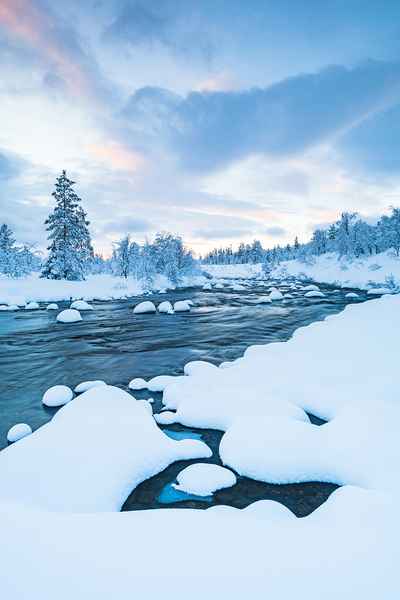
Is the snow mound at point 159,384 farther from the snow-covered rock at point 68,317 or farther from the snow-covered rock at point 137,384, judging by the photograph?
the snow-covered rock at point 68,317

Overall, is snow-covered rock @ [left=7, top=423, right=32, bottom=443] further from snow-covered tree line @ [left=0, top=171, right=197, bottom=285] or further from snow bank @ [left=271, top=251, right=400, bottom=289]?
snow bank @ [left=271, top=251, right=400, bottom=289]

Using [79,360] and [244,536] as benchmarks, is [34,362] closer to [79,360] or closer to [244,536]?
[79,360]

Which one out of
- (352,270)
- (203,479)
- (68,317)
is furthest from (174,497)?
(352,270)

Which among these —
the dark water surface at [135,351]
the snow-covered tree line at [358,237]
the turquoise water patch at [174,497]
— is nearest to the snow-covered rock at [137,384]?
the dark water surface at [135,351]

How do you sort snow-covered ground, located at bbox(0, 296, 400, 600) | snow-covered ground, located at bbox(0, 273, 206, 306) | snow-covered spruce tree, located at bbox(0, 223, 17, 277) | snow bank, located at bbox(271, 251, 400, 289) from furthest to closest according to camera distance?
snow-covered spruce tree, located at bbox(0, 223, 17, 277) < snow bank, located at bbox(271, 251, 400, 289) < snow-covered ground, located at bbox(0, 273, 206, 306) < snow-covered ground, located at bbox(0, 296, 400, 600)

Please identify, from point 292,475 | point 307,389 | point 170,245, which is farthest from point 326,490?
point 170,245

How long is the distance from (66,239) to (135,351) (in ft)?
79.4

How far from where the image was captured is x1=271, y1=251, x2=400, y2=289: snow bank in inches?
1527

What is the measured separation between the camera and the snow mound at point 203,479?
11.7 ft

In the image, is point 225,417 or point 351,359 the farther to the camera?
point 351,359

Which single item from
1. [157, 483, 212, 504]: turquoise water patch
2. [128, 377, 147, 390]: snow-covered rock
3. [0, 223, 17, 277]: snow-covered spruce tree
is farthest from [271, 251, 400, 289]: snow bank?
[0, 223, 17, 277]: snow-covered spruce tree

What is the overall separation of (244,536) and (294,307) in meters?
20.4

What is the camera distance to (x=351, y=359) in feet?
24.4

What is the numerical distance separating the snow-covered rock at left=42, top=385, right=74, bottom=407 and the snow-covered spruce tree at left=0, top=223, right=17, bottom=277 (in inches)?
1798
